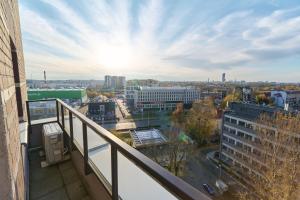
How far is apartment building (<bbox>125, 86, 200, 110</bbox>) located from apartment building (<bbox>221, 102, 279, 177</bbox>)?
22444 mm

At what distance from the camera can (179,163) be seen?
10.8m

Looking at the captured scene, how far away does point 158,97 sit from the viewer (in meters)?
36.6

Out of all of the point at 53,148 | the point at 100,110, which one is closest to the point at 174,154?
the point at 53,148

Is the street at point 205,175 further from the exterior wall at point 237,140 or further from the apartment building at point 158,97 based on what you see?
the apartment building at point 158,97

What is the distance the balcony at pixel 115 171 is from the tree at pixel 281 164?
6.21m

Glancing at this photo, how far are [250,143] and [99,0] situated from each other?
39.9ft

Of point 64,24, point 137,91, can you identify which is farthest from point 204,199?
point 137,91

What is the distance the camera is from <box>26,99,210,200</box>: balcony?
72 centimetres

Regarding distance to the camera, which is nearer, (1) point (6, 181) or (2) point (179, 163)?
(1) point (6, 181)

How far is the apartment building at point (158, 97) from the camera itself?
1380 inches

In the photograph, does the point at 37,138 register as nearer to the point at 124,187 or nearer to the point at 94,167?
the point at 94,167

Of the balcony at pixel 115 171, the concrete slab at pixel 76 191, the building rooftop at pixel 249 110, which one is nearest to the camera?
the balcony at pixel 115 171

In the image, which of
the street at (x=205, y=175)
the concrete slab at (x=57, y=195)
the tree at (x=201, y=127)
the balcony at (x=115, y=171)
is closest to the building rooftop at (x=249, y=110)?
the tree at (x=201, y=127)

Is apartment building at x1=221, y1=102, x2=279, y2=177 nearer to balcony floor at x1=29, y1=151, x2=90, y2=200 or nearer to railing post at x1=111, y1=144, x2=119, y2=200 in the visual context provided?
balcony floor at x1=29, y1=151, x2=90, y2=200
